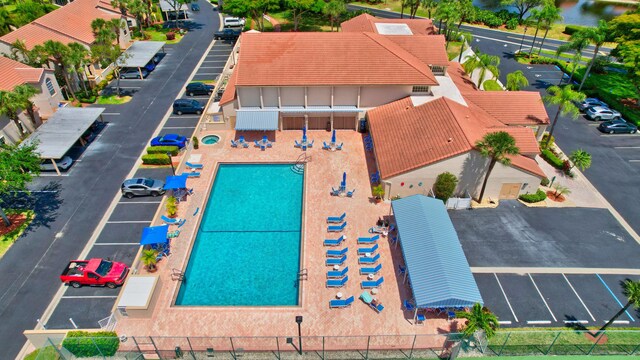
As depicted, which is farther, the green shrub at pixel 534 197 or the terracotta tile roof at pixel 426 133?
the green shrub at pixel 534 197

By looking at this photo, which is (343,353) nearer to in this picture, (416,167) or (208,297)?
(208,297)

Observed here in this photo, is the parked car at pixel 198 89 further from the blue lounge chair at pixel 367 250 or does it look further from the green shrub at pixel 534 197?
the green shrub at pixel 534 197

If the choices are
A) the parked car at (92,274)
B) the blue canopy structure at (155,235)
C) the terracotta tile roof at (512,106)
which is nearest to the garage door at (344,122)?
the terracotta tile roof at (512,106)

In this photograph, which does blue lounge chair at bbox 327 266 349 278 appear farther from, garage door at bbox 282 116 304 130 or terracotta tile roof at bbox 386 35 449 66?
terracotta tile roof at bbox 386 35 449 66

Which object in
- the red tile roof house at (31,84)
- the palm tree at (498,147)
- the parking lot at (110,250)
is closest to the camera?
the parking lot at (110,250)

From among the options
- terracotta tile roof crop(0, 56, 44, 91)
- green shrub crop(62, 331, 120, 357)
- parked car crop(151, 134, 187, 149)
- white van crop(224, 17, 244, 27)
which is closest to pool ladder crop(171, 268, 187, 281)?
green shrub crop(62, 331, 120, 357)
